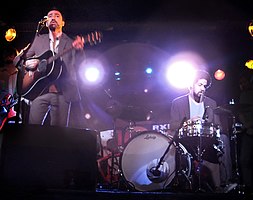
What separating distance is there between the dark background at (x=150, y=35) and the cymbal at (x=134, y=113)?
52 cm

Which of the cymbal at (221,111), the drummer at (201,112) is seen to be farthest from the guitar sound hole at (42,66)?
the cymbal at (221,111)

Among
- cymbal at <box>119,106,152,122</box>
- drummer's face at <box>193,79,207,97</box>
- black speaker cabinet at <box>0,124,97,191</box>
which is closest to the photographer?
black speaker cabinet at <box>0,124,97,191</box>

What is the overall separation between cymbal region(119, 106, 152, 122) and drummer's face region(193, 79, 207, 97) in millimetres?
891


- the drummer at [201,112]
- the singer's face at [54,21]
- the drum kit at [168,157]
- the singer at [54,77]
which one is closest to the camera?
the singer at [54,77]

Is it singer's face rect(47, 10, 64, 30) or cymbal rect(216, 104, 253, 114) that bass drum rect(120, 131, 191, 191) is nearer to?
cymbal rect(216, 104, 253, 114)

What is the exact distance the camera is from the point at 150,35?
780 cm

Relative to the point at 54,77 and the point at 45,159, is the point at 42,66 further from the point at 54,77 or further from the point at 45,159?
the point at 45,159

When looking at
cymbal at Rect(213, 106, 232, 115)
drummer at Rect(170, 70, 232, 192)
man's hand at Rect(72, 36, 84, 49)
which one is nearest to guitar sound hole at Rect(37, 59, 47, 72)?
man's hand at Rect(72, 36, 84, 49)

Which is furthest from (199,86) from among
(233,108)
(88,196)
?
(88,196)

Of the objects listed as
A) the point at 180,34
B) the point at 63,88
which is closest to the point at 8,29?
the point at 63,88

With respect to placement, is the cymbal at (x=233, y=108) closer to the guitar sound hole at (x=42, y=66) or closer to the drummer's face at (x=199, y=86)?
the drummer's face at (x=199, y=86)

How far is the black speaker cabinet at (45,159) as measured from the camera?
2.79 meters

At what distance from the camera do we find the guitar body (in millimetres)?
4344

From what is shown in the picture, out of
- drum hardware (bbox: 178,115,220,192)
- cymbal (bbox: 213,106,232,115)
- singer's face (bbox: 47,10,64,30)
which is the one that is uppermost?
singer's face (bbox: 47,10,64,30)
